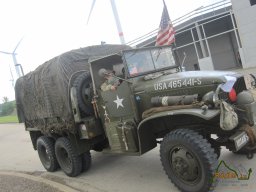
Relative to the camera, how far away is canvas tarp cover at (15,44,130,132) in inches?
295

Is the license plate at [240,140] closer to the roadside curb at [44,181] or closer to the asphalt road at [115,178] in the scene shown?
the asphalt road at [115,178]

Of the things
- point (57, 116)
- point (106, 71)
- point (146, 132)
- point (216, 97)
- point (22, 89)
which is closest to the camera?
point (216, 97)

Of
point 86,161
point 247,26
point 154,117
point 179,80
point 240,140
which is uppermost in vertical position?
point 247,26

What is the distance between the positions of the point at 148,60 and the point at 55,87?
7.72ft

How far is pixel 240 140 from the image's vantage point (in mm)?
5094

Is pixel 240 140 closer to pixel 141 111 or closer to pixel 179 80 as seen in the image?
pixel 179 80

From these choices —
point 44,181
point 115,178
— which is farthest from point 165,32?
point 44,181

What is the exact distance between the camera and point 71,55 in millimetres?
7672

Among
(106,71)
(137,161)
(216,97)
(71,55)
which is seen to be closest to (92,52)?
(71,55)

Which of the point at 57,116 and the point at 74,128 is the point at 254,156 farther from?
the point at 57,116

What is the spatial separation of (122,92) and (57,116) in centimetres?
223

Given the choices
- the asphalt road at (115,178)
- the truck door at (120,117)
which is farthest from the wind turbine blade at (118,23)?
the truck door at (120,117)

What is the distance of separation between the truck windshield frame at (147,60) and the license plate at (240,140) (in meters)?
2.03

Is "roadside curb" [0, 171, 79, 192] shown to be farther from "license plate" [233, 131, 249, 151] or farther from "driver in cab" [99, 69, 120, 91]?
"license plate" [233, 131, 249, 151]
